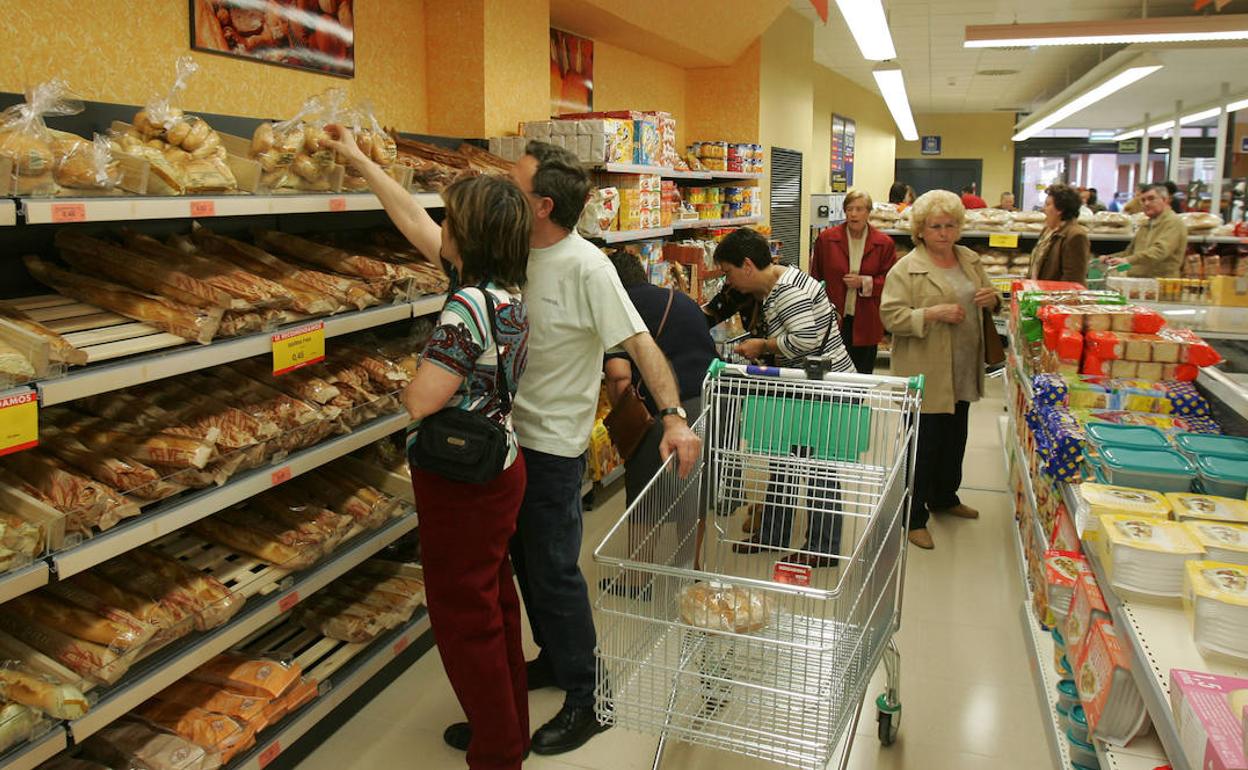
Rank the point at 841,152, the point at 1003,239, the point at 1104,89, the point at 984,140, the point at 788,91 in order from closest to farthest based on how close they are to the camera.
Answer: the point at 1003,239 < the point at 788,91 < the point at 1104,89 < the point at 841,152 < the point at 984,140

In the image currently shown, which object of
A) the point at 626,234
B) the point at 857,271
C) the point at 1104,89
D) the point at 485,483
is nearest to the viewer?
the point at 485,483

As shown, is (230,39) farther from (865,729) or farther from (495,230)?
(865,729)

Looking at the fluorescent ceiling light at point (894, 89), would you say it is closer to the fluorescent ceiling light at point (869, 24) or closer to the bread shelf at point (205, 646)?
the fluorescent ceiling light at point (869, 24)

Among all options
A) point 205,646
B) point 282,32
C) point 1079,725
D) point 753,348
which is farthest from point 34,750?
point 753,348

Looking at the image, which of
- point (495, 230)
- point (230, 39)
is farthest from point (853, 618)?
point (230, 39)

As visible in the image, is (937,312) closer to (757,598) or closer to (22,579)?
(757,598)

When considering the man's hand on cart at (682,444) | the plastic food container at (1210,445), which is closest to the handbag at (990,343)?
the plastic food container at (1210,445)

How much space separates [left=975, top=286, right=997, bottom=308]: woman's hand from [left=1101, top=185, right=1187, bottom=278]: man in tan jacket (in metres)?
3.68

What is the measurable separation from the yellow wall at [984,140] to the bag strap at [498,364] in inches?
892

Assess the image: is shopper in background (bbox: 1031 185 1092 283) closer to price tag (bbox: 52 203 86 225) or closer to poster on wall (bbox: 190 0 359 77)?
poster on wall (bbox: 190 0 359 77)

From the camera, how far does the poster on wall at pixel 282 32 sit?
3.39 m

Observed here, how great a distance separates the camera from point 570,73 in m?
6.29

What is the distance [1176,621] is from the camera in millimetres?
1910

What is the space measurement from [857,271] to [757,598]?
4558mm
